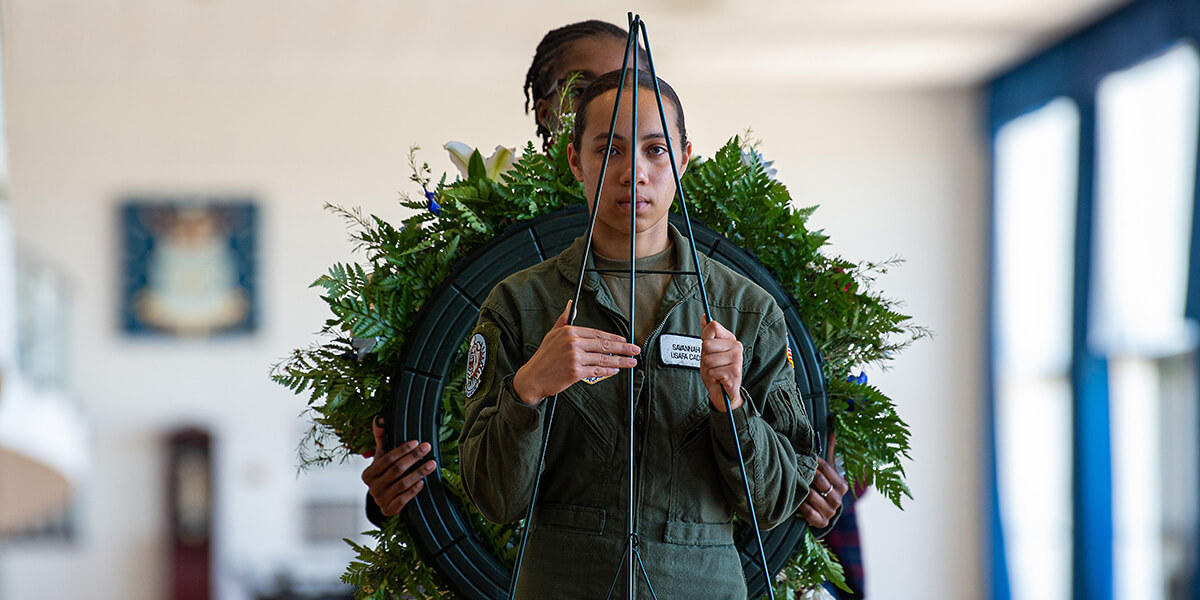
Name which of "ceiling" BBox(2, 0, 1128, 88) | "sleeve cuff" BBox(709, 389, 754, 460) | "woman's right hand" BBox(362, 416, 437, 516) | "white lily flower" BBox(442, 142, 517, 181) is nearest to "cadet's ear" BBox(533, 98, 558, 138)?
"white lily flower" BBox(442, 142, 517, 181)

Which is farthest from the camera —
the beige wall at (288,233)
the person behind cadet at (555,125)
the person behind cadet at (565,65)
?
the beige wall at (288,233)

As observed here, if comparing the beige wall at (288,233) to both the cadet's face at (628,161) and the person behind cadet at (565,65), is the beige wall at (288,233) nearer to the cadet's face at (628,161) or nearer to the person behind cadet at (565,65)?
the person behind cadet at (565,65)

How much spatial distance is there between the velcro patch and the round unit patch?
203 millimetres

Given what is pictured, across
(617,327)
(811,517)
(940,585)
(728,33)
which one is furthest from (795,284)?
(940,585)

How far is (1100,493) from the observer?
5.48m

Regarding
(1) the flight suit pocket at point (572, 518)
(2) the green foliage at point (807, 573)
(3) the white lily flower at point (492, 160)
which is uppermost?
(3) the white lily flower at point (492, 160)

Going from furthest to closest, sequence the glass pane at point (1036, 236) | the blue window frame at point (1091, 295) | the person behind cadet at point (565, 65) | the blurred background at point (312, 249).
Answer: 1. the blurred background at point (312, 249)
2. the glass pane at point (1036, 236)
3. the blue window frame at point (1091, 295)
4. the person behind cadet at point (565, 65)

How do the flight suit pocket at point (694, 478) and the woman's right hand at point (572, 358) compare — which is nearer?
the woman's right hand at point (572, 358)

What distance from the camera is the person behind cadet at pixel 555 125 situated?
1.66 m

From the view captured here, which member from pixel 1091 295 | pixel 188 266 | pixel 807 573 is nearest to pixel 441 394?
pixel 807 573

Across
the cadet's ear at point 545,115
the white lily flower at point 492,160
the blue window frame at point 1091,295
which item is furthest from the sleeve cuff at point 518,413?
the blue window frame at point 1091,295

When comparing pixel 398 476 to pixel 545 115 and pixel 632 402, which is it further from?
pixel 545 115

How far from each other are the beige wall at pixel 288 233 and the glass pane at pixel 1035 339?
29 centimetres

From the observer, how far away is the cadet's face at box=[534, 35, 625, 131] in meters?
2.12
